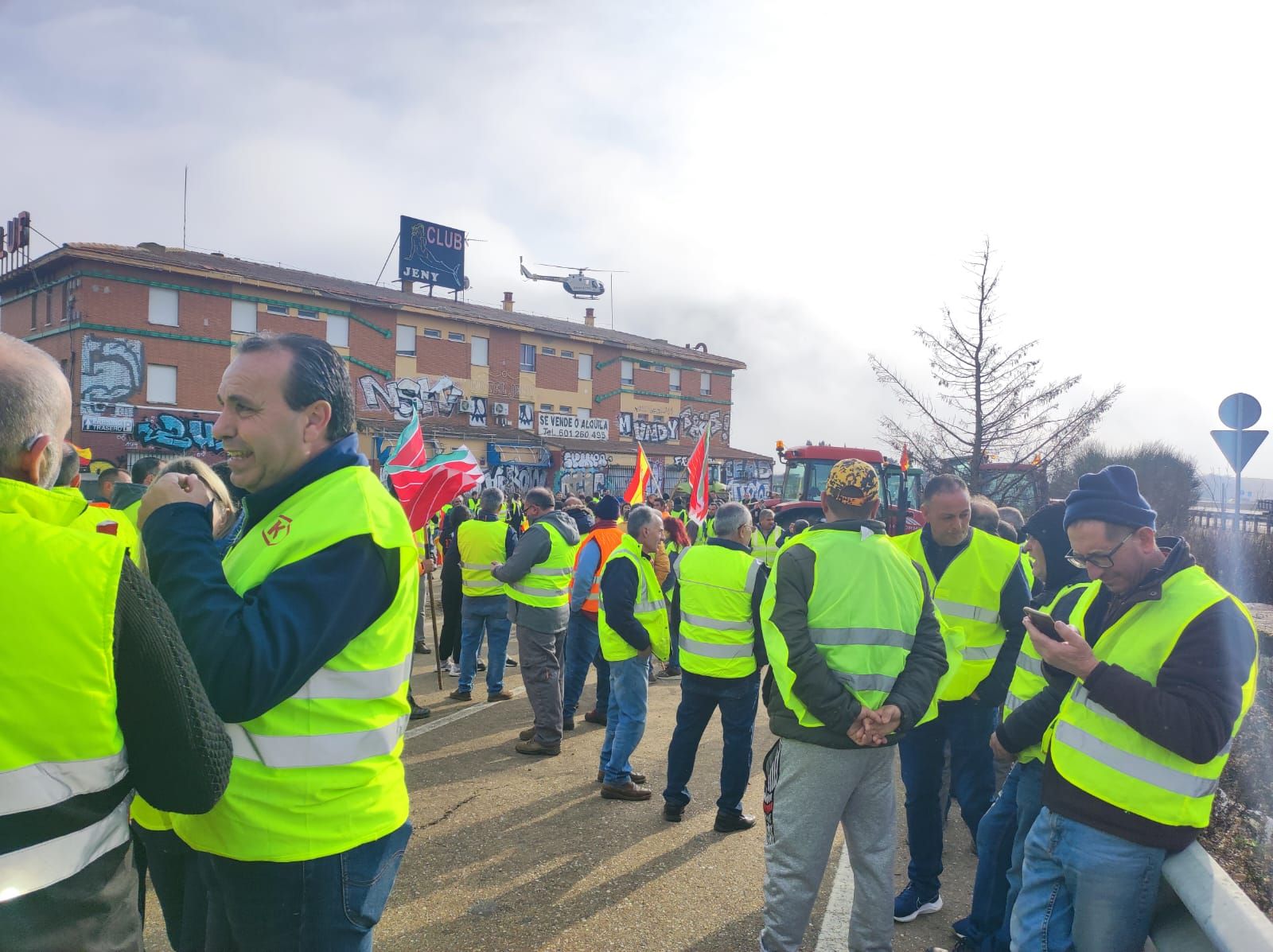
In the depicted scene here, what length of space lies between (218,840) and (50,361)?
1139 millimetres

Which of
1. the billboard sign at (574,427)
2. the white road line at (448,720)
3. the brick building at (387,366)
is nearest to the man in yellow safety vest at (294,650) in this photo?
the white road line at (448,720)

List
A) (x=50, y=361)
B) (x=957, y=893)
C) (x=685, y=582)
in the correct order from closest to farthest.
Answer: (x=50, y=361)
(x=957, y=893)
(x=685, y=582)

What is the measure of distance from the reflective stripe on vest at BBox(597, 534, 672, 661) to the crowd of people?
2150 millimetres

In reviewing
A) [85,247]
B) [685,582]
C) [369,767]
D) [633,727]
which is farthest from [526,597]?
[85,247]

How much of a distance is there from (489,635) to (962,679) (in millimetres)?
5445

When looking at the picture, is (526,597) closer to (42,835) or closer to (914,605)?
(914,605)

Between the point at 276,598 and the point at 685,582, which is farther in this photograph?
the point at 685,582

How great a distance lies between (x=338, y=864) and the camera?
6.62 ft

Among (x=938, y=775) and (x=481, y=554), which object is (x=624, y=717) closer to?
(x=938, y=775)

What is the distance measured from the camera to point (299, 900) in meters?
2.00

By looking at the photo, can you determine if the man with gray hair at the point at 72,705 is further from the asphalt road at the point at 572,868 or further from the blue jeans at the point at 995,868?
the blue jeans at the point at 995,868

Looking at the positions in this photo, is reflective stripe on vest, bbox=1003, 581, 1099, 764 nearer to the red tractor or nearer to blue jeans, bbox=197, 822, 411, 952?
blue jeans, bbox=197, 822, 411, 952

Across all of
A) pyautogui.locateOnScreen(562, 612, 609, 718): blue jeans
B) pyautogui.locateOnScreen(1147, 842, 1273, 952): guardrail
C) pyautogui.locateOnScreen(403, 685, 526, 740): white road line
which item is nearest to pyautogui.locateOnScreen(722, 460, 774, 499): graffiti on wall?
pyautogui.locateOnScreen(403, 685, 526, 740): white road line

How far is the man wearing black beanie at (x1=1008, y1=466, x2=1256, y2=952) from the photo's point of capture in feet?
8.46
